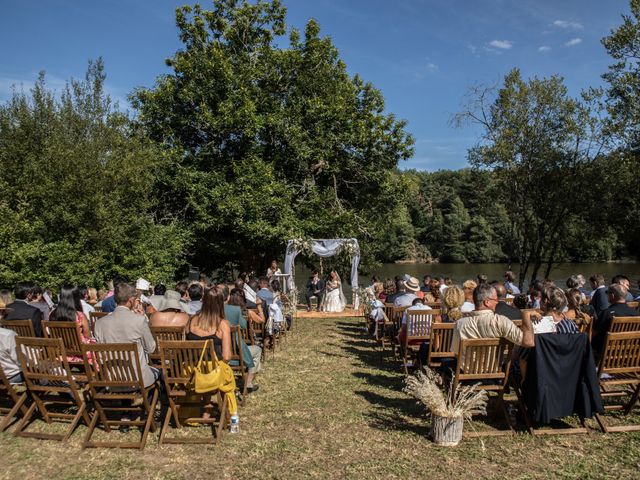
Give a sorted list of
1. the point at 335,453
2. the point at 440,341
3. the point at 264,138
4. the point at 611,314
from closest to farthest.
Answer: the point at 335,453
the point at 611,314
the point at 440,341
the point at 264,138

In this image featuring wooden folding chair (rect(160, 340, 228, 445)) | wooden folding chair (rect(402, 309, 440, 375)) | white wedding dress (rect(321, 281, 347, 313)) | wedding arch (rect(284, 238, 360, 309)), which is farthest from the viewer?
wedding arch (rect(284, 238, 360, 309))

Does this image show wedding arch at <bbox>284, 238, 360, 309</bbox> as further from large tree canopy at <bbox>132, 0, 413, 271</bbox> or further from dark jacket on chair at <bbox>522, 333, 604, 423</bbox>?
dark jacket on chair at <bbox>522, 333, 604, 423</bbox>

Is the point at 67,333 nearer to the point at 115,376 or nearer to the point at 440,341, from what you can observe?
the point at 115,376

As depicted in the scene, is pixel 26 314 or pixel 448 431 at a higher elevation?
pixel 26 314

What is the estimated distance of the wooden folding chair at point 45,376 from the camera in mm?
4898

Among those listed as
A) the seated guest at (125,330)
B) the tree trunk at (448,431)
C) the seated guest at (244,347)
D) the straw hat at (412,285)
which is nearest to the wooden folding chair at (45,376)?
the seated guest at (125,330)

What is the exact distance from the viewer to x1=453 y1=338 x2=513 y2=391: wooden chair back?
509 centimetres

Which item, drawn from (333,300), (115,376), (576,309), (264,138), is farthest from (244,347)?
(264,138)

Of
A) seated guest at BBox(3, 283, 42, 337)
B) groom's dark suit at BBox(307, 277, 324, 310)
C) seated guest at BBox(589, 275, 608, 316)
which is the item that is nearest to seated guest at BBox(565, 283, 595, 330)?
seated guest at BBox(589, 275, 608, 316)

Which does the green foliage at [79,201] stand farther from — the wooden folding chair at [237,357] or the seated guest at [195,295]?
→ the wooden folding chair at [237,357]

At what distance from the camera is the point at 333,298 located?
16703 mm

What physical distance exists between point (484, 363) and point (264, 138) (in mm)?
17399

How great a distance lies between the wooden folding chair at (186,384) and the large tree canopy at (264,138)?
13731mm

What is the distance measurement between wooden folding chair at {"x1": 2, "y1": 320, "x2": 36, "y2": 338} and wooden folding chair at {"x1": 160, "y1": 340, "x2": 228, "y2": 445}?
204cm
